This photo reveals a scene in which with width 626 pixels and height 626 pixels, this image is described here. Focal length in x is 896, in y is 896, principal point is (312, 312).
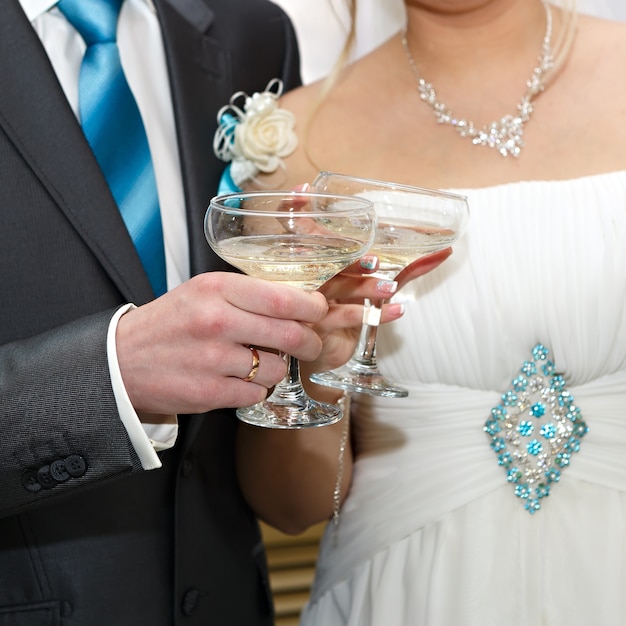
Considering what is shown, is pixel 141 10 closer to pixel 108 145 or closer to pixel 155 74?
pixel 155 74

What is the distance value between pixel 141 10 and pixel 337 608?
1423 millimetres

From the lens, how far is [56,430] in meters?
1.50

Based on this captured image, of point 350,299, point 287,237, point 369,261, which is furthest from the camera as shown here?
point 350,299

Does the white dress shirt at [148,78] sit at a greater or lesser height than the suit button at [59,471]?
greater

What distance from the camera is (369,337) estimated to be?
1.67 m

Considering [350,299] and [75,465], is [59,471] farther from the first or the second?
[350,299]

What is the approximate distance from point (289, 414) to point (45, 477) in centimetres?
45

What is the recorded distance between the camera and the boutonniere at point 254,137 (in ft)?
6.70

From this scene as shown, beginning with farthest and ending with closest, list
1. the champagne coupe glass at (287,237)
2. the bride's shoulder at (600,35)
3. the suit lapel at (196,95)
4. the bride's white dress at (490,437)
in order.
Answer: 1. the bride's shoulder at (600,35)
2. the suit lapel at (196,95)
3. the bride's white dress at (490,437)
4. the champagne coupe glass at (287,237)

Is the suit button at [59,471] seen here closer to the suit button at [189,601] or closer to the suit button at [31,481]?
the suit button at [31,481]

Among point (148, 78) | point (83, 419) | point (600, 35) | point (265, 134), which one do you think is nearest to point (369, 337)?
point (83, 419)

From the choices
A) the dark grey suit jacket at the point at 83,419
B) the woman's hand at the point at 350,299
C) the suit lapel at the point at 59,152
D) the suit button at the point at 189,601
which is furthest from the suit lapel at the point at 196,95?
the suit button at the point at 189,601

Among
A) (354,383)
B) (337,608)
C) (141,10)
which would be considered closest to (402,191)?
(354,383)

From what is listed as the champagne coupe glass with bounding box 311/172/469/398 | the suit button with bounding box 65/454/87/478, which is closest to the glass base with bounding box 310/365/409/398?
the champagne coupe glass with bounding box 311/172/469/398
